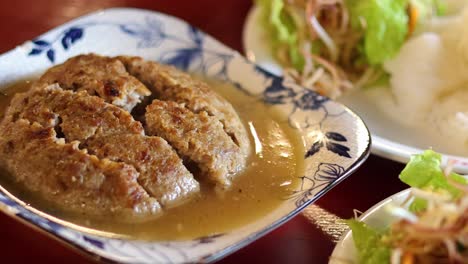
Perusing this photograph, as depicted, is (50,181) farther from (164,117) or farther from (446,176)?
(446,176)

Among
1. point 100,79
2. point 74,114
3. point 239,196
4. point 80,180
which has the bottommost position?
point 239,196

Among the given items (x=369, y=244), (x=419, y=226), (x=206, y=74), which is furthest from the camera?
(x=206, y=74)

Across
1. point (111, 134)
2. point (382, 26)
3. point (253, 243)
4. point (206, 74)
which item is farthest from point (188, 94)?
point (382, 26)

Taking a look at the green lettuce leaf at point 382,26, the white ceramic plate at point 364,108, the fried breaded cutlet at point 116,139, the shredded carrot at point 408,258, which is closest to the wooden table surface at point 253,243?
the white ceramic plate at point 364,108

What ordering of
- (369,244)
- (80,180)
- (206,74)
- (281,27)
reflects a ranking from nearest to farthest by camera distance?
(369,244), (80,180), (206,74), (281,27)

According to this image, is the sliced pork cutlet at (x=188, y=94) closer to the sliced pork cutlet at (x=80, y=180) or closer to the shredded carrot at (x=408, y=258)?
the sliced pork cutlet at (x=80, y=180)

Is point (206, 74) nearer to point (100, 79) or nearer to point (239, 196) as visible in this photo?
point (100, 79)
